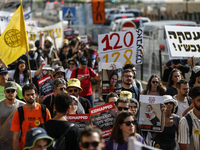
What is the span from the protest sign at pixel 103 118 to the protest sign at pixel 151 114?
64 cm

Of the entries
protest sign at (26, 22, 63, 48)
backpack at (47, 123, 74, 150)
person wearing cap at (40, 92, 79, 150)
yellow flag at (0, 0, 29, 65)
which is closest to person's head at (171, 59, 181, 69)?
yellow flag at (0, 0, 29, 65)

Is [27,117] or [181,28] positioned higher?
[181,28]

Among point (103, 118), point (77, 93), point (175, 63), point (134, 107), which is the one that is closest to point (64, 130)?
point (103, 118)

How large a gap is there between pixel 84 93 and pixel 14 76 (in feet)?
5.23

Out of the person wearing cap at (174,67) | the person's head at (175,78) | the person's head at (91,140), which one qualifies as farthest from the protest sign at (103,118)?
the person wearing cap at (174,67)

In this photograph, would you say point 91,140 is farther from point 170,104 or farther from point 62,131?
point 170,104

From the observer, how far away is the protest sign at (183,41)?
28.6ft

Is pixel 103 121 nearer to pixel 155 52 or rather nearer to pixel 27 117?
pixel 27 117

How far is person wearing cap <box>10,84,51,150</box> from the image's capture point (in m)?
4.93

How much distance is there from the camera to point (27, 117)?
16.4ft

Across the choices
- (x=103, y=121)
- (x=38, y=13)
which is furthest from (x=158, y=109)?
(x=38, y=13)

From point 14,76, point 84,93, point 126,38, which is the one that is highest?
point 126,38

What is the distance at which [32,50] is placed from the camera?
9.77m

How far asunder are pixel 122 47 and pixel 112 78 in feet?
5.77
